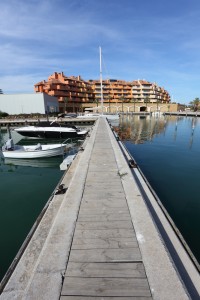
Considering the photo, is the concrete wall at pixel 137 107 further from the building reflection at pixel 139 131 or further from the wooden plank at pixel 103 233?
the wooden plank at pixel 103 233

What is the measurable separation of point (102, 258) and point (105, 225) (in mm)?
1287

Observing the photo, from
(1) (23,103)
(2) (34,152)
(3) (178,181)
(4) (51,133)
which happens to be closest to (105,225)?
(3) (178,181)

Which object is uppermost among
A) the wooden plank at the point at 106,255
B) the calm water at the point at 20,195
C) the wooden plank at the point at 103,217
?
the wooden plank at the point at 103,217

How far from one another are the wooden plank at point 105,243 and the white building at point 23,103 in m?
78.8

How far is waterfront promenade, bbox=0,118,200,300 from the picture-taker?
141 inches

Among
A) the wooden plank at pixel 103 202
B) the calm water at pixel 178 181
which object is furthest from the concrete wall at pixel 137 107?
the wooden plank at pixel 103 202

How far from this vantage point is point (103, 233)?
17.2 feet

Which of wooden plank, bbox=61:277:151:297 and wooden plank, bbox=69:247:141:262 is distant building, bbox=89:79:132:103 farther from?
wooden plank, bbox=61:277:151:297

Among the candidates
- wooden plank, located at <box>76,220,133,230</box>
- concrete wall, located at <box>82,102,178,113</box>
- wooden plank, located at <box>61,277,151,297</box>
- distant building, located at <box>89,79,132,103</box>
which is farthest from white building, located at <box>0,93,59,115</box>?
wooden plank, located at <box>61,277,151,297</box>

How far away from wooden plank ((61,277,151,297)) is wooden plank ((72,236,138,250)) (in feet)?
3.09

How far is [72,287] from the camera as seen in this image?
362 centimetres

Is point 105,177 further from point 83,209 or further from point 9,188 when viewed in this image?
point 9,188

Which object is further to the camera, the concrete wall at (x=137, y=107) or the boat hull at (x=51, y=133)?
the concrete wall at (x=137, y=107)

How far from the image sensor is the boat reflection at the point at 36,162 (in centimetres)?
1998
